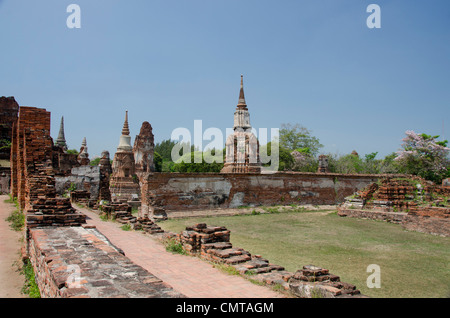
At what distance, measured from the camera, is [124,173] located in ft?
82.4

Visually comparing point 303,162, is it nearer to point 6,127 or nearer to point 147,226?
point 147,226

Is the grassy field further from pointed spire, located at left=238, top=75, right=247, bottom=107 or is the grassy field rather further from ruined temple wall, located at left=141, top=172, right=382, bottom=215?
pointed spire, located at left=238, top=75, right=247, bottom=107

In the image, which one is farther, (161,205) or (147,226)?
(161,205)

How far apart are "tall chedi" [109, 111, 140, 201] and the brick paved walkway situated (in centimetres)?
1655

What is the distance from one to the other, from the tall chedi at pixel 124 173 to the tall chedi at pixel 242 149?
300 inches

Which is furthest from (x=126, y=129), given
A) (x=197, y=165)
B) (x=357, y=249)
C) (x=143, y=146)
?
(x=357, y=249)

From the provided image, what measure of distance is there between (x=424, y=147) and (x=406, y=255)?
62.5 feet

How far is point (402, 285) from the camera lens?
14.9 ft

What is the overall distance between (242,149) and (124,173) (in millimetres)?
10457

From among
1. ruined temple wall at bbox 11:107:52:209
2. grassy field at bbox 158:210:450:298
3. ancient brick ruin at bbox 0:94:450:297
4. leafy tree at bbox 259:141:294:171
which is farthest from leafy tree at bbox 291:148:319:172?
ruined temple wall at bbox 11:107:52:209

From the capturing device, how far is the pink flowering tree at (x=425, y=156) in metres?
22.1

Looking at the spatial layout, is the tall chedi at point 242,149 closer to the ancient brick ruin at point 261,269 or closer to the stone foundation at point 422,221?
the stone foundation at point 422,221

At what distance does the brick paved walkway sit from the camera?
412 cm
